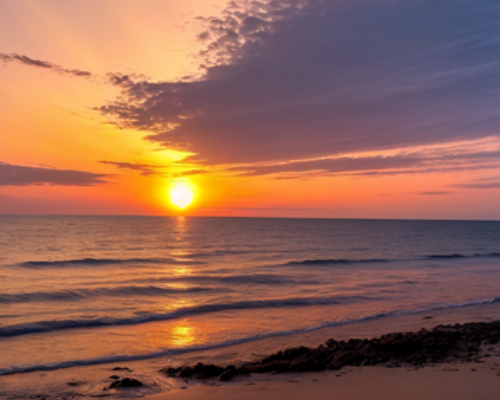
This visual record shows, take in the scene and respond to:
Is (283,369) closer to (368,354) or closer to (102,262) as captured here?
(368,354)

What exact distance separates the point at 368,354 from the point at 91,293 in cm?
1714

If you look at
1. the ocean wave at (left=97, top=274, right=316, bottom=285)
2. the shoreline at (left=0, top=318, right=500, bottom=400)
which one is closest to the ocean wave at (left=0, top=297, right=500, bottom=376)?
the shoreline at (left=0, top=318, right=500, bottom=400)

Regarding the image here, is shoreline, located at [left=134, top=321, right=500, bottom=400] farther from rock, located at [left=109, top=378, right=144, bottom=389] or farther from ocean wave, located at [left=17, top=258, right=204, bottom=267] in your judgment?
ocean wave, located at [left=17, top=258, right=204, bottom=267]

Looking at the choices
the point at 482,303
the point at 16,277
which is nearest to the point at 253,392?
the point at 482,303

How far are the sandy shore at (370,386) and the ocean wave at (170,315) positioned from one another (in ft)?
28.8

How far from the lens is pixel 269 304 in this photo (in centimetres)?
2189

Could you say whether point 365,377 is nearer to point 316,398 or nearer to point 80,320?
point 316,398

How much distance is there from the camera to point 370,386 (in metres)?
9.70

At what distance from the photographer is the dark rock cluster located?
36.3 feet

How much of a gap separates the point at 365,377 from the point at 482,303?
14.9 meters

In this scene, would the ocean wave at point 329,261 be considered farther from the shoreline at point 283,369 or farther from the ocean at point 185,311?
the shoreline at point 283,369

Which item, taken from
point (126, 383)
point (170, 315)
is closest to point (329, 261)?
point (170, 315)

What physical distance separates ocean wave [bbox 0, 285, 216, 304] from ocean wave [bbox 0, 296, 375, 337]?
5.04 metres

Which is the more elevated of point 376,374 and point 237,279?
point 376,374
